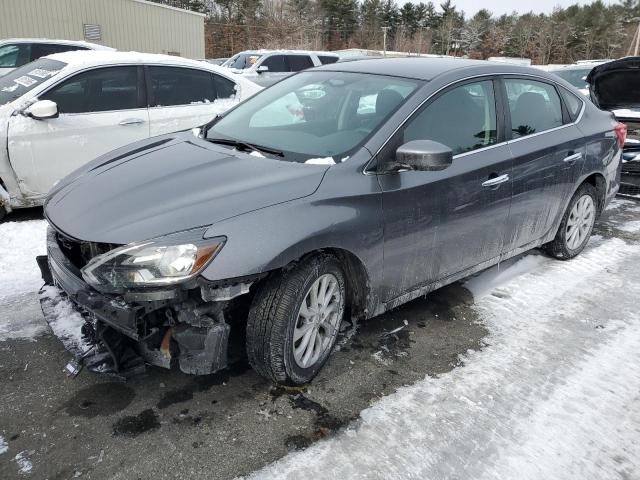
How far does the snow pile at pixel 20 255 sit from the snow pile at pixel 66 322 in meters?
1.10

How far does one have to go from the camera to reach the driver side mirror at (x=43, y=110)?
15.5ft

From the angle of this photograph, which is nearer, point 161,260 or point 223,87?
point 161,260

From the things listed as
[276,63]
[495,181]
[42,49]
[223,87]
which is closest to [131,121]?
[223,87]

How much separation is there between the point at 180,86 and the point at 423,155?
3.94 meters

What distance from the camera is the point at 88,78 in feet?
17.0

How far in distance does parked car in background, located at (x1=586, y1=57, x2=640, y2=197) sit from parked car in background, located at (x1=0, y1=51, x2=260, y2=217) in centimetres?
501

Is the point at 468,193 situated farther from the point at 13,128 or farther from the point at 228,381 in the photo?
the point at 13,128

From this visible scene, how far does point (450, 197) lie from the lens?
3211 millimetres

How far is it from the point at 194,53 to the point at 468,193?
2805 cm

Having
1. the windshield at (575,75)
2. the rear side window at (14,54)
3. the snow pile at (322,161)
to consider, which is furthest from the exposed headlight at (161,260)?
the windshield at (575,75)

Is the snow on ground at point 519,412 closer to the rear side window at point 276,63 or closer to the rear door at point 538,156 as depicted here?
the rear door at point 538,156

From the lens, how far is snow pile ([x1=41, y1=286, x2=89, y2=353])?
2.58 m

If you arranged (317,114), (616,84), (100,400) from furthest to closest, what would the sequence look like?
(616,84) → (317,114) → (100,400)

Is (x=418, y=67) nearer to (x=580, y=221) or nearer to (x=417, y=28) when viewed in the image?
(x=580, y=221)
